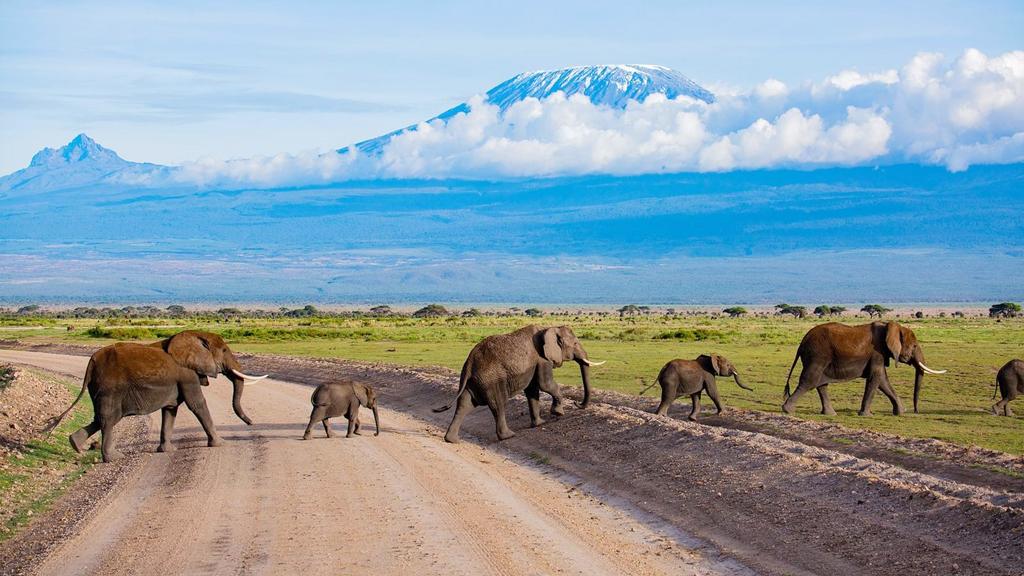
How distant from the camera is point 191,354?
22.0 meters

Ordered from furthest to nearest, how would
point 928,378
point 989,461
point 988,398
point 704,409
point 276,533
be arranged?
point 928,378 → point 988,398 → point 704,409 → point 989,461 → point 276,533

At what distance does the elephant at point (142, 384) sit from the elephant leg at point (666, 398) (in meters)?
7.87

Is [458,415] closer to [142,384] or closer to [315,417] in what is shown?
[315,417]

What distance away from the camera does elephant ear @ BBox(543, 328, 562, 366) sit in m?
23.3

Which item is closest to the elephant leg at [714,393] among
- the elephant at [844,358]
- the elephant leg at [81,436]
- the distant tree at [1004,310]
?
the elephant at [844,358]

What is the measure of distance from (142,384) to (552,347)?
694 cm

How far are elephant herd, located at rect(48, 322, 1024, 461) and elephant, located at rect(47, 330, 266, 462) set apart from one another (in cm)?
2

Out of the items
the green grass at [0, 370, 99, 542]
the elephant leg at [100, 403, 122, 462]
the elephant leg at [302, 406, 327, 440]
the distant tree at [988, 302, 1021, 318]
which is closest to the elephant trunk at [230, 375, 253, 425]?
the elephant leg at [302, 406, 327, 440]

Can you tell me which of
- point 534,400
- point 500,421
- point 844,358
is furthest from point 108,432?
point 844,358

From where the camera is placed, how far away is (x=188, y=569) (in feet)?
42.7

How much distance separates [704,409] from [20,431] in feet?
40.3

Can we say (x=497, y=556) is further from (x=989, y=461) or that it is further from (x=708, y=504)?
(x=989, y=461)

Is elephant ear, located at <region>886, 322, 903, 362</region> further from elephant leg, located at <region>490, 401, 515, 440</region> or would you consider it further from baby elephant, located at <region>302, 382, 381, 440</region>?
baby elephant, located at <region>302, 382, 381, 440</region>

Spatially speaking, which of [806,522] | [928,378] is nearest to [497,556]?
[806,522]
